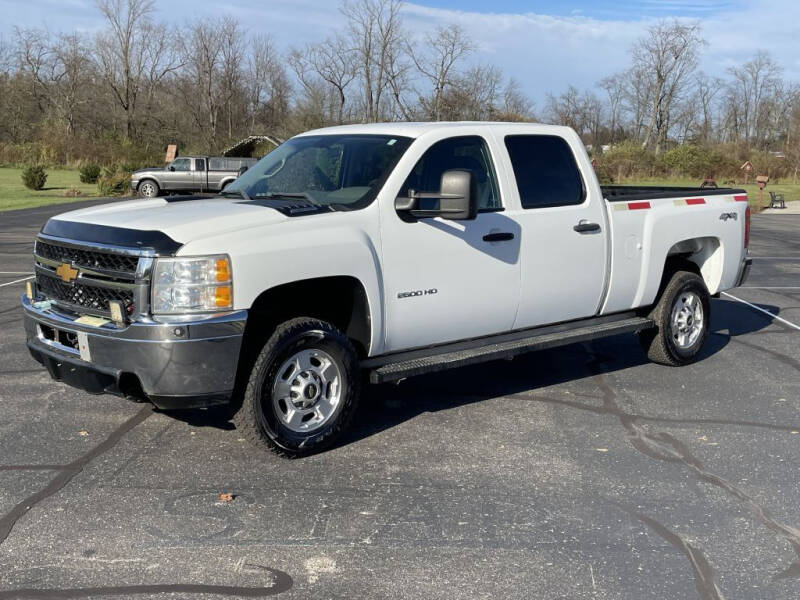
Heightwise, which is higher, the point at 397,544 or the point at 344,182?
the point at 344,182

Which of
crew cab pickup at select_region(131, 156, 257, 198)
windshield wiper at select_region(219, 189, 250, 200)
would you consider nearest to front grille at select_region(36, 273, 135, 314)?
windshield wiper at select_region(219, 189, 250, 200)

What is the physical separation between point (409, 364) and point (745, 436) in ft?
7.54

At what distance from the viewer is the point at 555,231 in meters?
6.15

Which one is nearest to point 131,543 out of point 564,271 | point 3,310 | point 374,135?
point 374,135

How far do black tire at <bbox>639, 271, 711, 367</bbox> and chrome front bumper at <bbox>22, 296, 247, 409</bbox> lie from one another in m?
3.97

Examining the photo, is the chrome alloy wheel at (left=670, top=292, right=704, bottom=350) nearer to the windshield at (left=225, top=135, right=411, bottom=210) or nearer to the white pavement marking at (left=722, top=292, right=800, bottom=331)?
the white pavement marking at (left=722, top=292, right=800, bottom=331)

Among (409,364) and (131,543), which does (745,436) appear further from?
(131,543)

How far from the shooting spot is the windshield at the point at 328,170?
5.49m

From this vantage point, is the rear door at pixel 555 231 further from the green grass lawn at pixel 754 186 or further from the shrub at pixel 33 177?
the green grass lawn at pixel 754 186

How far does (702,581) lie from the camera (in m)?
3.68

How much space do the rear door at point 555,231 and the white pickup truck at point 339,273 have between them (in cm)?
2

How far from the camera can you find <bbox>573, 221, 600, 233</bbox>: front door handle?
629cm

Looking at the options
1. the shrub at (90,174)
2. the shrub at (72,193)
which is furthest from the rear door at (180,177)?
the shrub at (90,174)

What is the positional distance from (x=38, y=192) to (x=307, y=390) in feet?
106
